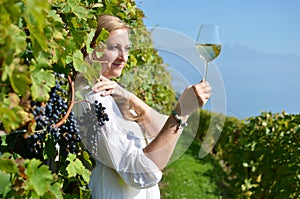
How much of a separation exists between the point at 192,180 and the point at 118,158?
35.3 ft

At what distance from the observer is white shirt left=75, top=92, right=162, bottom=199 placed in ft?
8.11

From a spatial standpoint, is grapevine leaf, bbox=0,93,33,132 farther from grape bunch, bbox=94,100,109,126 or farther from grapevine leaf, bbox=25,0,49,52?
grape bunch, bbox=94,100,109,126

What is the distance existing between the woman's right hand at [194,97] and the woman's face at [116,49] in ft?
1.30

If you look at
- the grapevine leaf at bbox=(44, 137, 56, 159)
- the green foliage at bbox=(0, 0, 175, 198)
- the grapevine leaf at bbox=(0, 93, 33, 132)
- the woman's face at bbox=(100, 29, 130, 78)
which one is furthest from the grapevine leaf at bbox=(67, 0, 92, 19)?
the grapevine leaf at bbox=(0, 93, 33, 132)

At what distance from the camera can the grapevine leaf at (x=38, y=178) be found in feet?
4.87

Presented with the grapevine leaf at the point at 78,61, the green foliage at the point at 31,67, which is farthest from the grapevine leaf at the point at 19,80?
the grapevine leaf at the point at 78,61

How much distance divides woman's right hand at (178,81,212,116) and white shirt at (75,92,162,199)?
0.32 meters

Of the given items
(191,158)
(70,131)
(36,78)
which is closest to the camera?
(36,78)

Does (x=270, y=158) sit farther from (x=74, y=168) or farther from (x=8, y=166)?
(x=8, y=166)

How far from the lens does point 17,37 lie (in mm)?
1406

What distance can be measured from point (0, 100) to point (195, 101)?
3.51ft

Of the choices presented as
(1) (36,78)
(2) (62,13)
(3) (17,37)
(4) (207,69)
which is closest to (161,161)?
(4) (207,69)

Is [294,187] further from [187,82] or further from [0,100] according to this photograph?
[0,100]

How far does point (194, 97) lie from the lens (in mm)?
2348
